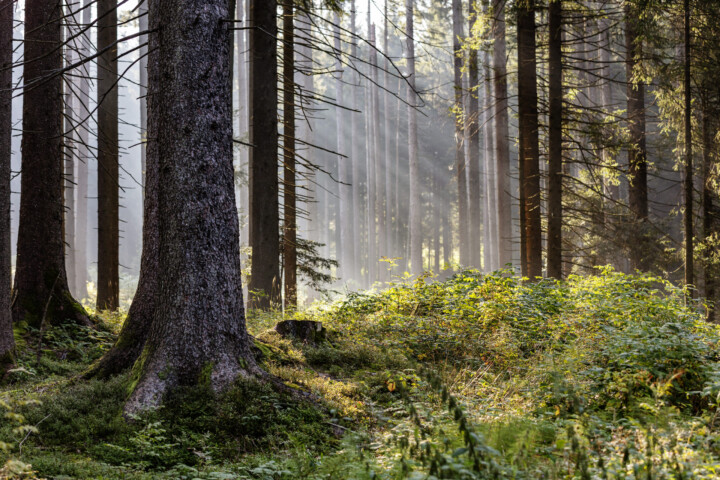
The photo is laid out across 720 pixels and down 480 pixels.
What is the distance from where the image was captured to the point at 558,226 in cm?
1258

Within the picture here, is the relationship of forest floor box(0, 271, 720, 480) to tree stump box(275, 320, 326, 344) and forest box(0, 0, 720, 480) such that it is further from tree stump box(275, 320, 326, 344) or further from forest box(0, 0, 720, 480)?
tree stump box(275, 320, 326, 344)

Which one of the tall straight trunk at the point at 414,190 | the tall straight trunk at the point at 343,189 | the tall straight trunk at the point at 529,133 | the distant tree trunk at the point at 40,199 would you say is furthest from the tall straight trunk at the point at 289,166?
the tall straight trunk at the point at 414,190

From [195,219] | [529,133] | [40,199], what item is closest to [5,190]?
[40,199]

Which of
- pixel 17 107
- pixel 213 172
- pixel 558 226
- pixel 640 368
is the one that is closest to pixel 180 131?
pixel 213 172

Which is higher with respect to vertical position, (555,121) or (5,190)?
(555,121)

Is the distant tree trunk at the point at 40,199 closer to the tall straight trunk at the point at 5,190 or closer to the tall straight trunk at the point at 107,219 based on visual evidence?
the tall straight trunk at the point at 5,190

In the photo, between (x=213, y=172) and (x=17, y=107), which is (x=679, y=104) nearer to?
(x=213, y=172)

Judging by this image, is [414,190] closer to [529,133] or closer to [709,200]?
[529,133]

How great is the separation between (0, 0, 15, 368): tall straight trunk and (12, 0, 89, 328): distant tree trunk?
4.59 feet

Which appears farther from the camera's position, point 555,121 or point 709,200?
point 709,200

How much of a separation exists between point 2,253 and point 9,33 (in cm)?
287

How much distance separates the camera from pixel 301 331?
7551 mm

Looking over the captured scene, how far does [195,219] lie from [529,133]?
10.1 m

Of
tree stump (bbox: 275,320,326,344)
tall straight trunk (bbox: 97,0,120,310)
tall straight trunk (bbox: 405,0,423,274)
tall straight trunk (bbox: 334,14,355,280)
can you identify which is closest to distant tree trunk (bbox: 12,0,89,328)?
tall straight trunk (bbox: 97,0,120,310)
